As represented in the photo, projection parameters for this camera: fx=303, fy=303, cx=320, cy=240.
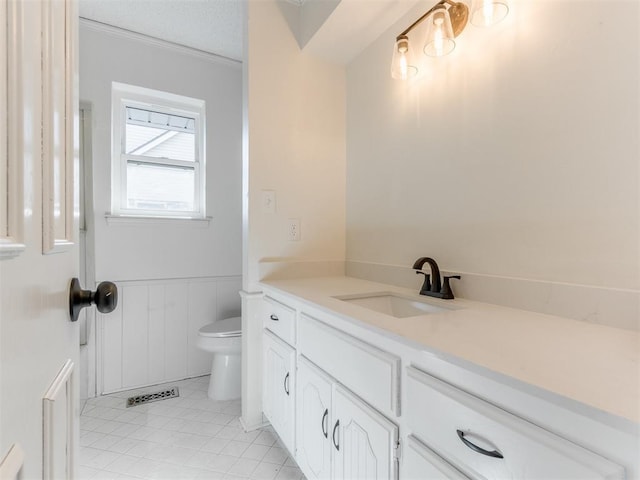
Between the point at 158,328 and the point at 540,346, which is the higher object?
the point at 540,346

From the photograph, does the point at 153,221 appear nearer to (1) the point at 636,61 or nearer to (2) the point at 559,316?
(2) the point at 559,316

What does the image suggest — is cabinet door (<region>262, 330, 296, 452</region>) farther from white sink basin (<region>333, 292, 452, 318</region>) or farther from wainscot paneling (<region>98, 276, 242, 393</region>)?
wainscot paneling (<region>98, 276, 242, 393</region>)

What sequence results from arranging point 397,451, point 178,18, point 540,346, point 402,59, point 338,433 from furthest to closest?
1. point 178,18
2. point 402,59
3. point 338,433
4. point 397,451
5. point 540,346

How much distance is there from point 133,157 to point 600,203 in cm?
259

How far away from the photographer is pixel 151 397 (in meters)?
2.03

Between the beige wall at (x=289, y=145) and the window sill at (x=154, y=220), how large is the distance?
84 centimetres

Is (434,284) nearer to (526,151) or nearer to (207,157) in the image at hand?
(526,151)

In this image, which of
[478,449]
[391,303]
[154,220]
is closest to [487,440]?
[478,449]

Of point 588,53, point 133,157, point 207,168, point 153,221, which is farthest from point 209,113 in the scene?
point 588,53

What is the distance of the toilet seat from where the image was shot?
6.47ft

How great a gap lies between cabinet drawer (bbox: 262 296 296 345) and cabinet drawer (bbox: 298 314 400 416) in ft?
0.34

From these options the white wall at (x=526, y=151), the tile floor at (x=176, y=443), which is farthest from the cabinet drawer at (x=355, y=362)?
the tile floor at (x=176, y=443)

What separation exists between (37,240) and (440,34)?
1339mm

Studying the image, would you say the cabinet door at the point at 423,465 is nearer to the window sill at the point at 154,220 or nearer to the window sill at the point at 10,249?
the window sill at the point at 10,249
